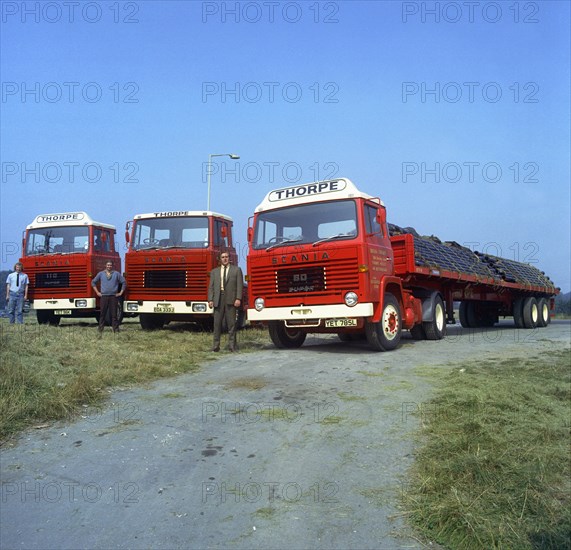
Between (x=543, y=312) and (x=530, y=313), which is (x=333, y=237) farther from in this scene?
(x=543, y=312)

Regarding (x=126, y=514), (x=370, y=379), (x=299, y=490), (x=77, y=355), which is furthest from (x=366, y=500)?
(x=77, y=355)

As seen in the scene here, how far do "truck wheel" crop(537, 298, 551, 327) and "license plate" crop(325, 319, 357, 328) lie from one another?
1329 cm

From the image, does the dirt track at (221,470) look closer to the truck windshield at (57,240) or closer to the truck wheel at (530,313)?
the truck windshield at (57,240)

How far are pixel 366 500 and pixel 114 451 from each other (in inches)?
82.6

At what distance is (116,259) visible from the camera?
1502 centimetres

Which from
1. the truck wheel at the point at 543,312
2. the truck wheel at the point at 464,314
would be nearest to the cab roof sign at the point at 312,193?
the truck wheel at the point at 464,314

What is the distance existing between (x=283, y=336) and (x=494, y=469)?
676 centimetres

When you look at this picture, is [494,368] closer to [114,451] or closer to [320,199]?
[320,199]

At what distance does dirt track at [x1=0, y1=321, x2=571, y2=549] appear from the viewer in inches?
128

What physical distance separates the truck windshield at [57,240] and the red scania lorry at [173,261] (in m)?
1.96

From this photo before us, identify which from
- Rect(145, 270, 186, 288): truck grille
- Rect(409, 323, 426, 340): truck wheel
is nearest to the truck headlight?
Rect(409, 323, 426, 340): truck wheel

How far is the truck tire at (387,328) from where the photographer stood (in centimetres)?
935

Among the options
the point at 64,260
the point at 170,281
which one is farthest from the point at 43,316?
the point at 170,281

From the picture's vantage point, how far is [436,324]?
40.6 ft
